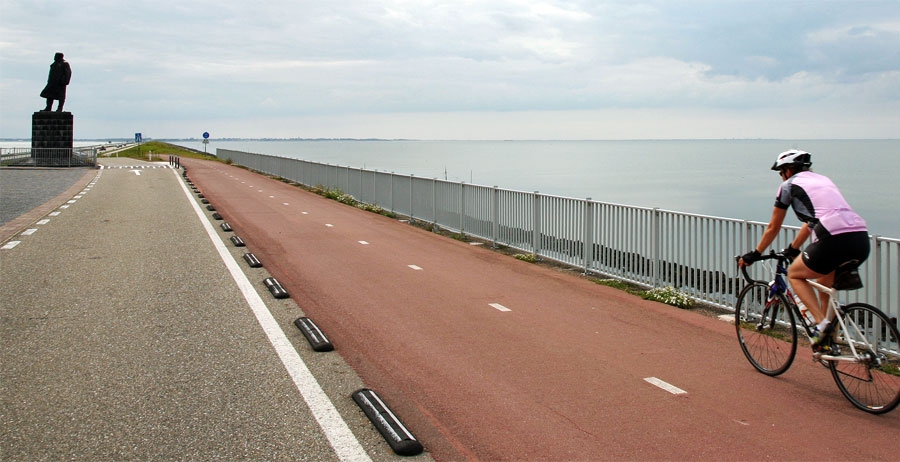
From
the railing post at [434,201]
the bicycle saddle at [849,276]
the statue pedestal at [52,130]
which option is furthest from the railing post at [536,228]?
the statue pedestal at [52,130]

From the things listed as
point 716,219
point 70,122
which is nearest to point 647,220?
point 716,219

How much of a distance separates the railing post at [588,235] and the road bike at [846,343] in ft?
17.3

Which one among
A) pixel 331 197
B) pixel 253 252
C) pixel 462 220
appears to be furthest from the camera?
pixel 331 197

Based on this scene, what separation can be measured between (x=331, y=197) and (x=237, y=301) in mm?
17864

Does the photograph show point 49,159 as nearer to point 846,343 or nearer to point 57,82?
point 57,82

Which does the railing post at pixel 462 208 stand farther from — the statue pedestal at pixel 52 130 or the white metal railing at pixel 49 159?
the statue pedestal at pixel 52 130

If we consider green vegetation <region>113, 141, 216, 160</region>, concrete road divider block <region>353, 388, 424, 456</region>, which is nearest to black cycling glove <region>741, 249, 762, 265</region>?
concrete road divider block <region>353, 388, 424, 456</region>

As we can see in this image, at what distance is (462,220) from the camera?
16734 mm

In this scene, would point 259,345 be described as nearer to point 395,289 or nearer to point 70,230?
point 395,289

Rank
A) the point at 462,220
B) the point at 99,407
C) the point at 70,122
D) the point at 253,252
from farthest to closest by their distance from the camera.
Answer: the point at 70,122 → the point at 462,220 → the point at 253,252 → the point at 99,407

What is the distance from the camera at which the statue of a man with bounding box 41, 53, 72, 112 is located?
5062cm

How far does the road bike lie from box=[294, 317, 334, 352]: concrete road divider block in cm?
373

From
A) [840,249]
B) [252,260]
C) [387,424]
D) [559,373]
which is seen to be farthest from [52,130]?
[840,249]

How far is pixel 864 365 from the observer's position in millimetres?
5371
